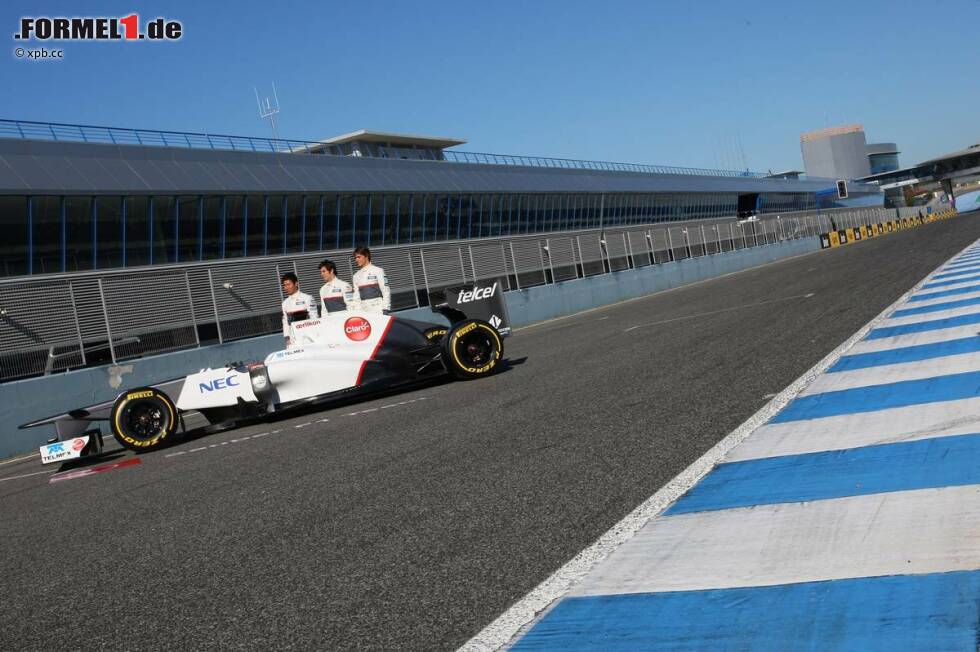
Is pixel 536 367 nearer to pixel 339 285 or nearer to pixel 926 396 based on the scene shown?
pixel 339 285

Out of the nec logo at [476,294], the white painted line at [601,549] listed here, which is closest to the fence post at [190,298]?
the nec logo at [476,294]

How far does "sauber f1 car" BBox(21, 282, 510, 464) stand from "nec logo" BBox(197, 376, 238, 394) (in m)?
0.01

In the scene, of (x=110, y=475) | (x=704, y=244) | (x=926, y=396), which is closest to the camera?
(x=926, y=396)

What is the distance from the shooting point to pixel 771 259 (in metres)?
51.2

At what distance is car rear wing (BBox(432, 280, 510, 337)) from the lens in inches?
423

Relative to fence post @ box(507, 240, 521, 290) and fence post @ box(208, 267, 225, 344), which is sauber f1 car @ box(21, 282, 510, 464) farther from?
fence post @ box(507, 240, 521, 290)

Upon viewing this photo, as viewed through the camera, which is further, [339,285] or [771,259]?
[771,259]

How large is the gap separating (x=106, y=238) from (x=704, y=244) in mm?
27295

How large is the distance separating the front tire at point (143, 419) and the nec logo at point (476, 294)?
3.44 m

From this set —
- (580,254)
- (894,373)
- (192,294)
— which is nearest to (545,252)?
(580,254)

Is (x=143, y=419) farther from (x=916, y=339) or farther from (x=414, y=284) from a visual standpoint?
(x=414, y=284)

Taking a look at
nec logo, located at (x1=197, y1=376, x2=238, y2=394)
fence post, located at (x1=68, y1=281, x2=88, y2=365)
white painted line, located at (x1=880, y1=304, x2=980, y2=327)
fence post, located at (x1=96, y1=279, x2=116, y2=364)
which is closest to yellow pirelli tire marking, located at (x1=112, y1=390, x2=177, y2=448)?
nec logo, located at (x1=197, y1=376, x2=238, y2=394)

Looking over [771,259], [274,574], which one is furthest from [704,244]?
[274,574]

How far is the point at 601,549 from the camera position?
339 centimetres
